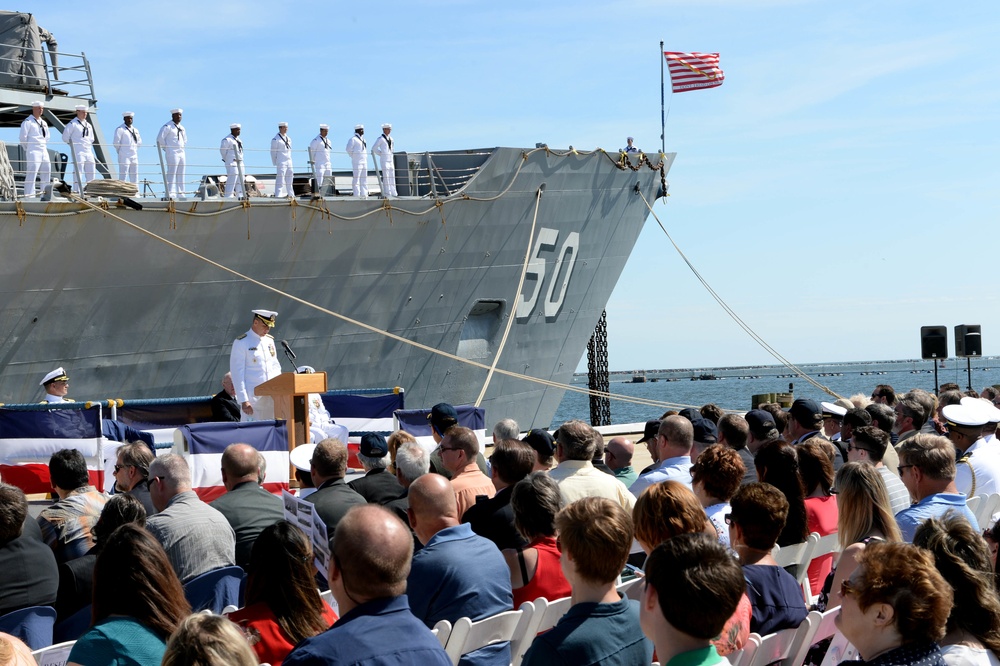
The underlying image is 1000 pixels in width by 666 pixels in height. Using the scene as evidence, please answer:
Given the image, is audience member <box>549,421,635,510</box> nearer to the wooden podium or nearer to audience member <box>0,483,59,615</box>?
audience member <box>0,483,59,615</box>

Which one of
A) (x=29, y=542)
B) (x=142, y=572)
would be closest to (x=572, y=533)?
(x=142, y=572)

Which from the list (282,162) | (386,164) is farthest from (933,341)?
(282,162)

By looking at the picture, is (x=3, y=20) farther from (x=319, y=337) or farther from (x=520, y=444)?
(x=520, y=444)

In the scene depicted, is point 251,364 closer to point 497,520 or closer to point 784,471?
point 497,520

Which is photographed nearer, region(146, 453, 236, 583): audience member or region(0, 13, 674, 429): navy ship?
region(146, 453, 236, 583): audience member

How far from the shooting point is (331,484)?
5078 millimetres

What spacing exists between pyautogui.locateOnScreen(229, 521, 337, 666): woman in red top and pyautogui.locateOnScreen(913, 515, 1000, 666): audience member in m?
1.81

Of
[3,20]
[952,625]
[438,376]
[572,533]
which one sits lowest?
[438,376]

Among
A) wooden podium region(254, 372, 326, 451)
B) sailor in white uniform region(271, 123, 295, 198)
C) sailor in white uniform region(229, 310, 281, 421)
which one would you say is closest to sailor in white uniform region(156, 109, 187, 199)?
sailor in white uniform region(271, 123, 295, 198)

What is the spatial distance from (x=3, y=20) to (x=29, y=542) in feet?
49.4

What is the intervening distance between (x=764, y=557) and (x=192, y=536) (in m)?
2.27

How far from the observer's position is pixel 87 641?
114 inches

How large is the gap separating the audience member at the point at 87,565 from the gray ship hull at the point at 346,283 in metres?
9.18

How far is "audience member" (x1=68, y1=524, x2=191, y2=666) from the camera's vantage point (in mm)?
2908
